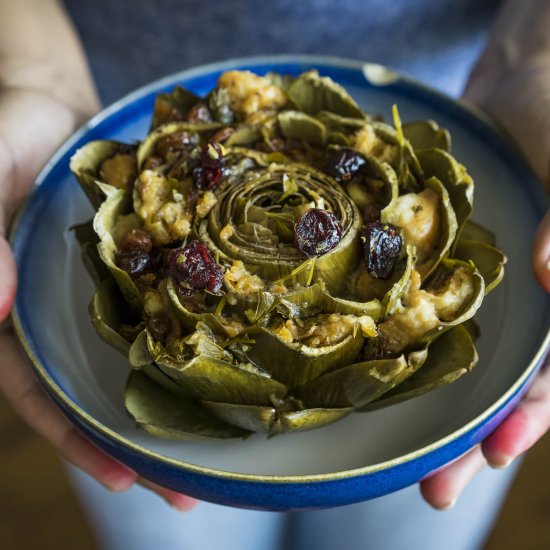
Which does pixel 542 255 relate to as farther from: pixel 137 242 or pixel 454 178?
pixel 137 242

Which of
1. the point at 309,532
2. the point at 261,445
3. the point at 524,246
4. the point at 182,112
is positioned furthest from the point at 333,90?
the point at 309,532

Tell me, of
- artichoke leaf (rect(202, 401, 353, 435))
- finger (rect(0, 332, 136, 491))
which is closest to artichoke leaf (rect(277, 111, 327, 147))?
artichoke leaf (rect(202, 401, 353, 435))

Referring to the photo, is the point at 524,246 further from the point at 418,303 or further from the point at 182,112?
the point at 182,112

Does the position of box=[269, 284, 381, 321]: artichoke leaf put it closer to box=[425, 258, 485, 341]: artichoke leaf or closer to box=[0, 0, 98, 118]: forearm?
box=[425, 258, 485, 341]: artichoke leaf

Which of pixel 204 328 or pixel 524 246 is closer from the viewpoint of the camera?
pixel 204 328

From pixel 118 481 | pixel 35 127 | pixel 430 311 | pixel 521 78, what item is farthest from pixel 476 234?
pixel 35 127

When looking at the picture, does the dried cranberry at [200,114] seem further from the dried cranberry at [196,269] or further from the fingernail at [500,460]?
the fingernail at [500,460]

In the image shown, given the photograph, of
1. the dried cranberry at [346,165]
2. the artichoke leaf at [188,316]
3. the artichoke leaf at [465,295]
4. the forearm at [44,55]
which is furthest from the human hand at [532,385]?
the forearm at [44,55]
